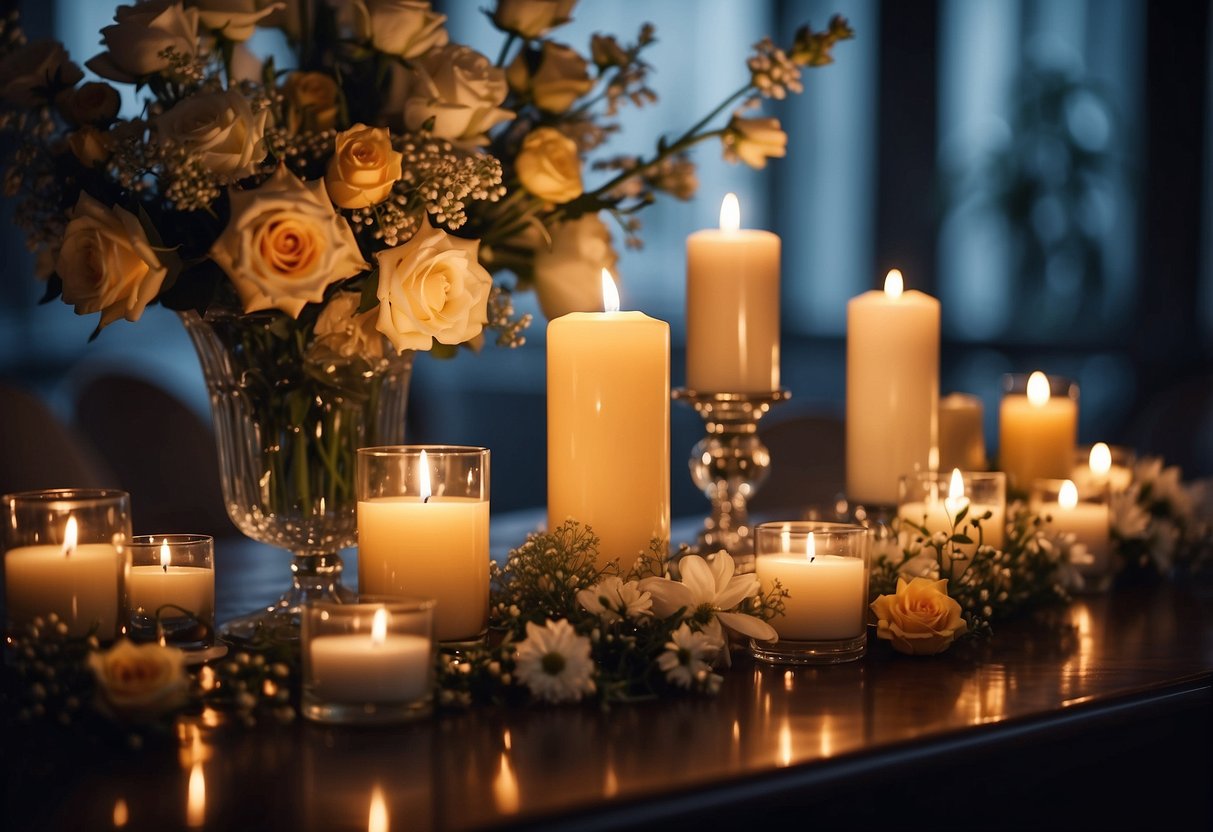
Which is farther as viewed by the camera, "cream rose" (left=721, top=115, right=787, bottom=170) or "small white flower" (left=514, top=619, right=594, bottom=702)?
"cream rose" (left=721, top=115, right=787, bottom=170)

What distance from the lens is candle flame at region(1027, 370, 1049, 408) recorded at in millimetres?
1521

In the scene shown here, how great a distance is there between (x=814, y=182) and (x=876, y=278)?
59 centimetres

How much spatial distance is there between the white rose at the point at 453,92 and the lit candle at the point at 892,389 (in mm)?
447

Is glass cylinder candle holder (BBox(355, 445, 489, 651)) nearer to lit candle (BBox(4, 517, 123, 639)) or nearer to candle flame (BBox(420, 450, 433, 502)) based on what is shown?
candle flame (BBox(420, 450, 433, 502))

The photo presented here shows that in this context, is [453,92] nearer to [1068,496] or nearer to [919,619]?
[919,619]

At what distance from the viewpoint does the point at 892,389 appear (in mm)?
1336

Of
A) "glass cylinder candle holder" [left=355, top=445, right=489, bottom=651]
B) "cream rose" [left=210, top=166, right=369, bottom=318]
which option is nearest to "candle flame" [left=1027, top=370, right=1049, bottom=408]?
"glass cylinder candle holder" [left=355, top=445, right=489, bottom=651]

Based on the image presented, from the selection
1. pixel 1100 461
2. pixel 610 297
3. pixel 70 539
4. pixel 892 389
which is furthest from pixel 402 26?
pixel 1100 461

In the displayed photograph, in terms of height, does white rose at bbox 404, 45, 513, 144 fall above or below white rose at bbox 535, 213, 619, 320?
above

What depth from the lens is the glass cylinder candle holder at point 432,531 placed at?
955 mm

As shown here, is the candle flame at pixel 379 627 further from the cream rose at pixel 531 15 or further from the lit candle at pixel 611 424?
the cream rose at pixel 531 15

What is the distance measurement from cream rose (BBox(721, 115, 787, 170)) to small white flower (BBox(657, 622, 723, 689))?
554mm

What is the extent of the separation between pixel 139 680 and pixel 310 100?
51cm

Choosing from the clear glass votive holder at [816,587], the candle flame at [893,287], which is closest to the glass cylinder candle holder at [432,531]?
the clear glass votive holder at [816,587]
